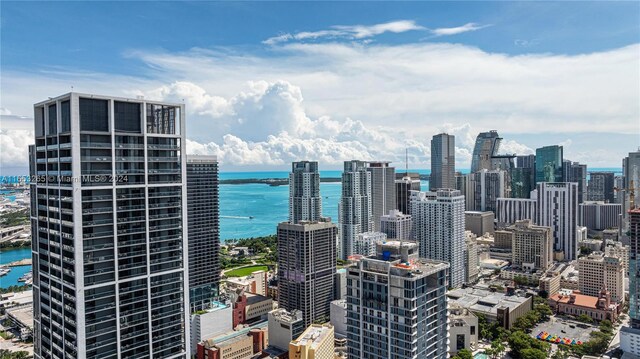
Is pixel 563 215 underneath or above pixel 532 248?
above

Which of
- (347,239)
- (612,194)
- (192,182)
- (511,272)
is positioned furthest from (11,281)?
(612,194)

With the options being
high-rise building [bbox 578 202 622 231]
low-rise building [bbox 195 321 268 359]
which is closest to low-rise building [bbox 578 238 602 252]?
high-rise building [bbox 578 202 622 231]

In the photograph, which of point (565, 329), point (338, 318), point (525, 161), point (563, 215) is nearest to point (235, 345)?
point (338, 318)

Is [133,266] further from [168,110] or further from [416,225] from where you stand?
[416,225]

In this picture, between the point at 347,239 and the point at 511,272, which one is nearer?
the point at 511,272

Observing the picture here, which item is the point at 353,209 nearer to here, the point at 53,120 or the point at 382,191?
the point at 382,191
